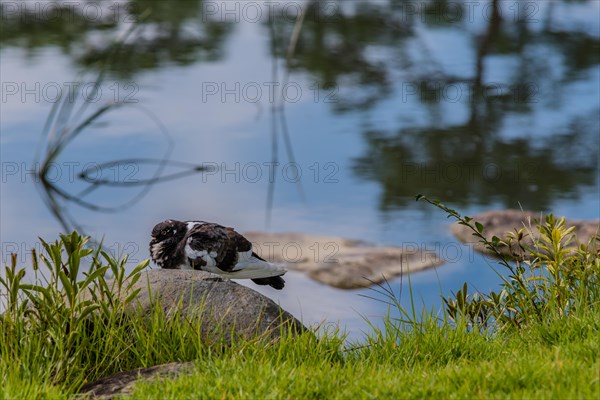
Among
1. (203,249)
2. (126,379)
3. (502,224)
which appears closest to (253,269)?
(203,249)

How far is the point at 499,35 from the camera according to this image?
12.6 m

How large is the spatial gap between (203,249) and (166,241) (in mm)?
212

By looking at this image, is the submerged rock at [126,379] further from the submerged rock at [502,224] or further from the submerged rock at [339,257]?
the submerged rock at [502,224]

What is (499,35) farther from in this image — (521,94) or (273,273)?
(273,273)

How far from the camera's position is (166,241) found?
4.81m

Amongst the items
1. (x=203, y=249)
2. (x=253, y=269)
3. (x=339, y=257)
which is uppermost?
(x=203, y=249)

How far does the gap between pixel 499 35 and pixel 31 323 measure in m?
9.88

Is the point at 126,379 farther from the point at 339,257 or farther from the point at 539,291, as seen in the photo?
the point at 339,257

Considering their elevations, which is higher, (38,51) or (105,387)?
(38,51)

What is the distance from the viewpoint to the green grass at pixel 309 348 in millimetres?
3508

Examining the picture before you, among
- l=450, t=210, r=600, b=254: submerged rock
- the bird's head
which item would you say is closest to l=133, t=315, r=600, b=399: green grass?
the bird's head

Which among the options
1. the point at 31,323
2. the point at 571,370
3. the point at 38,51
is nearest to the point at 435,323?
the point at 571,370

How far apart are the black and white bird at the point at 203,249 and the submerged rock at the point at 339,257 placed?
77.7 inches

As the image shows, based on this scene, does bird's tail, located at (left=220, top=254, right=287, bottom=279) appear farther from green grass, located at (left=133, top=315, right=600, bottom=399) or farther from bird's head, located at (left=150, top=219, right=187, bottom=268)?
green grass, located at (left=133, top=315, right=600, bottom=399)
